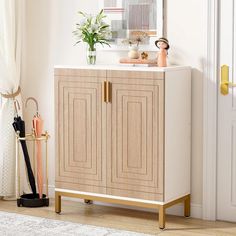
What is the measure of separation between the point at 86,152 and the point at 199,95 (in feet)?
2.91

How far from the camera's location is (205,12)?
15.4 ft

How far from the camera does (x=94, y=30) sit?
4.97 m

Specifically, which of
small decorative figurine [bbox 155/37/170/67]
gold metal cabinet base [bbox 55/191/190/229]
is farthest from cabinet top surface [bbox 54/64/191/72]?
gold metal cabinet base [bbox 55/191/190/229]

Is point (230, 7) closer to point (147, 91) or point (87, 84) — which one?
point (147, 91)

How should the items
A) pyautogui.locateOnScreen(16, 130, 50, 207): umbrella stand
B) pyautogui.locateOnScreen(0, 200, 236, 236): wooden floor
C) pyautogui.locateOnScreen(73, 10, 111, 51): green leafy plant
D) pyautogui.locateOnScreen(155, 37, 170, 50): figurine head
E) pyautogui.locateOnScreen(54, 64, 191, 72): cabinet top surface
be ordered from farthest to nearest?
1. pyautogui.locateOnScreen(16, 130, 50, 207): umbrella stand
2. pyautogui.locateOnScreen(73, 10, 111, 51): green leafy plant
3. pyautogui.locateOnScreen(155, 37, 170, 50): figurine head
4. pyautogui.locateOnScreen(0, 200, 236, 236): wooden floor
5. pyautogui.locateOnScreen(54, 64, 191, 72): cabinet top surface

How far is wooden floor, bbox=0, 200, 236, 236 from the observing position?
4.60 m

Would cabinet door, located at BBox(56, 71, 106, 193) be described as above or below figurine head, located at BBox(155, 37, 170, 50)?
below

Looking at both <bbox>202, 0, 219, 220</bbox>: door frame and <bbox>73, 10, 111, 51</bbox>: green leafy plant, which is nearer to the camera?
<bbox>202, 0, 219, 220</bbox>: door frame

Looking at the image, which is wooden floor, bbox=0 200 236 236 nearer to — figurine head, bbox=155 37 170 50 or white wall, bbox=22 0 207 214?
white wall, bbox=22 0 207 214

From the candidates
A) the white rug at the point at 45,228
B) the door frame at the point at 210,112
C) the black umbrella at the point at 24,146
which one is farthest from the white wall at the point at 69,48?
the white rug at the point at 45,228

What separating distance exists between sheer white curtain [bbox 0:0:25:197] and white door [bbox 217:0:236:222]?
1.63 m

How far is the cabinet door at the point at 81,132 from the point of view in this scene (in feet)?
15.6

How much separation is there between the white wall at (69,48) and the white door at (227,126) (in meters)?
0.14

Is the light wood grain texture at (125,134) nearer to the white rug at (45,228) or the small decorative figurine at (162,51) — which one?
the small decorative figurine at (162,51)
